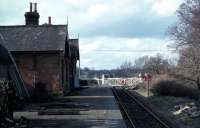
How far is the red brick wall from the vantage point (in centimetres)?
4516

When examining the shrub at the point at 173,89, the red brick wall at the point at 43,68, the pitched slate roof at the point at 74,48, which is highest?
the pitched slate roof at the point at 74,48

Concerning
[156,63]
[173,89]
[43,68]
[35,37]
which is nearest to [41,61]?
[43,68]

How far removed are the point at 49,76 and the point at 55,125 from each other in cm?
2364

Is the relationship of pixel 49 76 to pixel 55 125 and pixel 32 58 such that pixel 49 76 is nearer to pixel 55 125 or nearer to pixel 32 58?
pixel 32 58

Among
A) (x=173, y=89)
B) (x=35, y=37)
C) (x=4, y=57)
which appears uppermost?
(x=35, y=37)

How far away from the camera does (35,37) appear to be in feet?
154

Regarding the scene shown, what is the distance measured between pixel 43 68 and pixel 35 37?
311cm

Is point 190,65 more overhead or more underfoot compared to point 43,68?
more overhead

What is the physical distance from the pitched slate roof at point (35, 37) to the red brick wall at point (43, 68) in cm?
65

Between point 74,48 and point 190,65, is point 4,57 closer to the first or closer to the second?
point 190,65

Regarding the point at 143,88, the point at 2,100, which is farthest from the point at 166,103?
the point at 143,88

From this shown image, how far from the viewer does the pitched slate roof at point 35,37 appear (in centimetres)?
4531

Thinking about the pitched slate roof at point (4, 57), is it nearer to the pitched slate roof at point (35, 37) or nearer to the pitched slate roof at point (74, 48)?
the pitched slate roof at point (35, 37)

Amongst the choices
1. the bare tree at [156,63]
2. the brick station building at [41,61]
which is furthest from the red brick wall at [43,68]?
the bare tree at [156,63]
